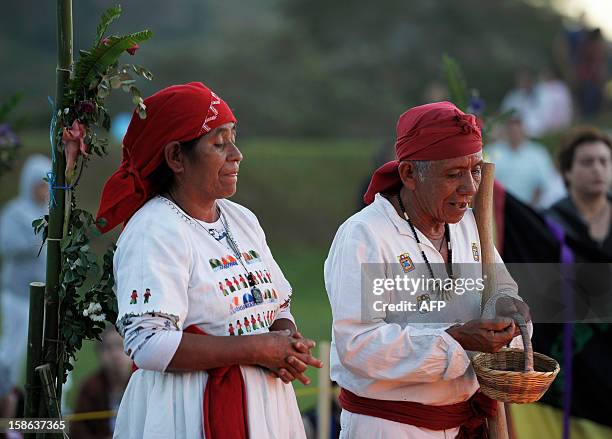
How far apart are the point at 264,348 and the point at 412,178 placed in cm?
86

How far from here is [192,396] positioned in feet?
10.9

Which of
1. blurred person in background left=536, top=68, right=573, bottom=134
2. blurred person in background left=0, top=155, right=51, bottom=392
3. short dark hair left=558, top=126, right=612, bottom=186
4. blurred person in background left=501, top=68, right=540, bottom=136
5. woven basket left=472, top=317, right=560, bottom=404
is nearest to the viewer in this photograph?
woven basket left=472, top=317, right=560, bottom=404

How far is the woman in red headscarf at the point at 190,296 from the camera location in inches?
128

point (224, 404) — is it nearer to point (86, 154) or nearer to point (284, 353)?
point (284, 353)

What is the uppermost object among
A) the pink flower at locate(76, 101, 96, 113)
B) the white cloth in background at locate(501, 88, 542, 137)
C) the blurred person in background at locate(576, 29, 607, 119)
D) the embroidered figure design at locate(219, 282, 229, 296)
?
the blurred person in background at locate(576, 29, 607, 119)

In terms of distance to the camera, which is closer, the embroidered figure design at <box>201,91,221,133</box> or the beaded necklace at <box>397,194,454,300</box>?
the embroidered figure design at <box>201,91,221,133</box>

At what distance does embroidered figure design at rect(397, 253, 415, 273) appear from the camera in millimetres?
3605

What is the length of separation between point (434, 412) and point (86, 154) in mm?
1572

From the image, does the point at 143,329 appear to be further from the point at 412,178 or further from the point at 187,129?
the point at 412,178

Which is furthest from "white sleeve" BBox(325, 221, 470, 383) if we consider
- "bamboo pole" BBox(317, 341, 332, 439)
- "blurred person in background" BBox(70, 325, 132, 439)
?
"blurred person in background" BBox(70, 325, 132, 439)

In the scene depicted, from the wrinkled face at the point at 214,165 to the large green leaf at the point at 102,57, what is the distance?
0.44 meters

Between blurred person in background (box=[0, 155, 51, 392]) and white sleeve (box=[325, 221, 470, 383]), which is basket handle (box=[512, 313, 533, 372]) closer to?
white sleeve (box=[325, 221, 470, 383])

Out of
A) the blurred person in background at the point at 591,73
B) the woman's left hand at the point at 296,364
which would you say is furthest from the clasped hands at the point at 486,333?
the blurred person in background at the point at 591,73

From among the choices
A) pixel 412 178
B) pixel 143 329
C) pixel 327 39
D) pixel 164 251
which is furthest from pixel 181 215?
pixel 327 39
